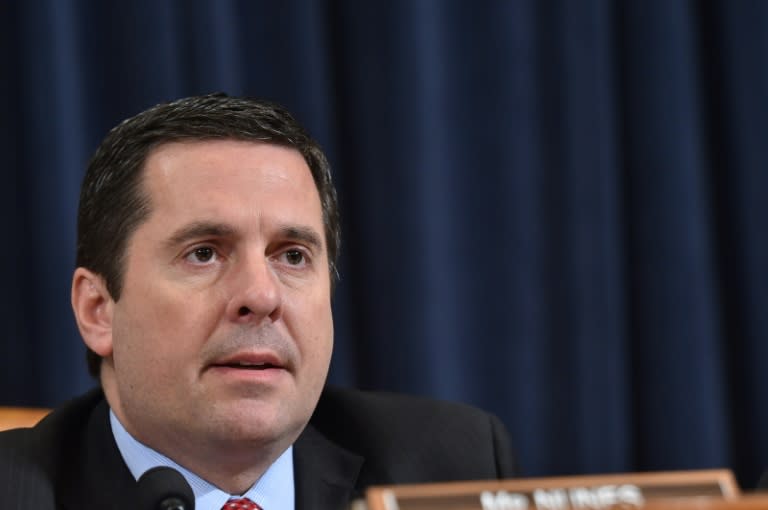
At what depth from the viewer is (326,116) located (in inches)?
82.6

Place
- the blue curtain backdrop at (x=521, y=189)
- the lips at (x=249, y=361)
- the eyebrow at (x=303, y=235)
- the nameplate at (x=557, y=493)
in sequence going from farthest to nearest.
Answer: the blue curtain backdrop at (x=521, y=189) → the eyebrow at (x=303, y=235) → the lips at (x=249, y=361) → the nameplate at (x=557, y=493)

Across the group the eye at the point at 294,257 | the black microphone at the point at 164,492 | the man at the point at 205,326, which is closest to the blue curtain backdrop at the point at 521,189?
the man at the point at 205,326

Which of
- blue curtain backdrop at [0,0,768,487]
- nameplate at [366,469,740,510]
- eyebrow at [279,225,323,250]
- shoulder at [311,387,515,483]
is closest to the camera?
nameplate at [366,469,740,510]

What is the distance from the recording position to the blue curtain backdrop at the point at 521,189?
2.06 meters

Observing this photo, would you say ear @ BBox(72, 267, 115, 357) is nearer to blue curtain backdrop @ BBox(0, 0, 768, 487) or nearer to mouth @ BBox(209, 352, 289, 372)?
mouth @ BBox(209, 352, 289, 372)

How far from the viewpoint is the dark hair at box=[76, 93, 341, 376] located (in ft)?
5.20

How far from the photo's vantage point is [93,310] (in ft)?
5.35

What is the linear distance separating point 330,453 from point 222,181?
1.71 feet

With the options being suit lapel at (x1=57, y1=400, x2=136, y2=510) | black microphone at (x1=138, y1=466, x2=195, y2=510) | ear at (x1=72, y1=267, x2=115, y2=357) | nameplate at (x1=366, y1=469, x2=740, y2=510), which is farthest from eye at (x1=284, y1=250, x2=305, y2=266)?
nameplate at (x1=366, y1=469, x2=740, y2=510)

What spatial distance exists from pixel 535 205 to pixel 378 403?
59cm

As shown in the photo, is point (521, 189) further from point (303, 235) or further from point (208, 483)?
point (208, 483)

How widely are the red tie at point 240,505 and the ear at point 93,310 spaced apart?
31 cm

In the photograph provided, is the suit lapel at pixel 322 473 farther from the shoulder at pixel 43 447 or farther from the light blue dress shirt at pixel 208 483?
the shoulder at pixel 43 447

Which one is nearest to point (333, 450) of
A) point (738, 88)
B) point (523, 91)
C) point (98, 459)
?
point (98, 459)
